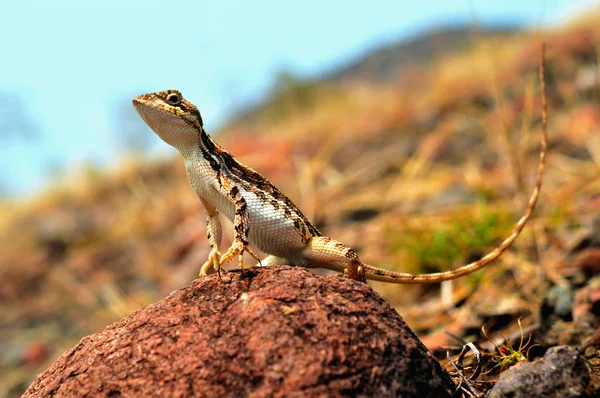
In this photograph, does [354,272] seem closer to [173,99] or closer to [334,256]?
[334,256]

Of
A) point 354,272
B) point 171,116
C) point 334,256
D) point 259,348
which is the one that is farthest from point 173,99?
point 259,348

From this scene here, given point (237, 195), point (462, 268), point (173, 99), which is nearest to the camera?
point (237, 195)

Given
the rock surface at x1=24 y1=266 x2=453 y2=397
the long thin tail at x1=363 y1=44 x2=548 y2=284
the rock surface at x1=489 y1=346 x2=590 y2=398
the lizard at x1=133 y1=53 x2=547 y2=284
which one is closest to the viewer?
the rock surface at x1=24 y1=266 x2=453 y2=397

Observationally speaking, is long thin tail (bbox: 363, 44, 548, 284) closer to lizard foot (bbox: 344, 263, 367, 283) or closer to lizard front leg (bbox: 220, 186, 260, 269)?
lizard foot (bbox: 344, 263, 367, 283)

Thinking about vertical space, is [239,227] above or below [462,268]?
above

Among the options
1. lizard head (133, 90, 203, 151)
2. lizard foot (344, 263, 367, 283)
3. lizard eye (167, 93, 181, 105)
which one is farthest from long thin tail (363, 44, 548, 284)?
lizard eye (167, 93, 181, 105)

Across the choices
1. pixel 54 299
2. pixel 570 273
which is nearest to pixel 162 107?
pixel 570 273
